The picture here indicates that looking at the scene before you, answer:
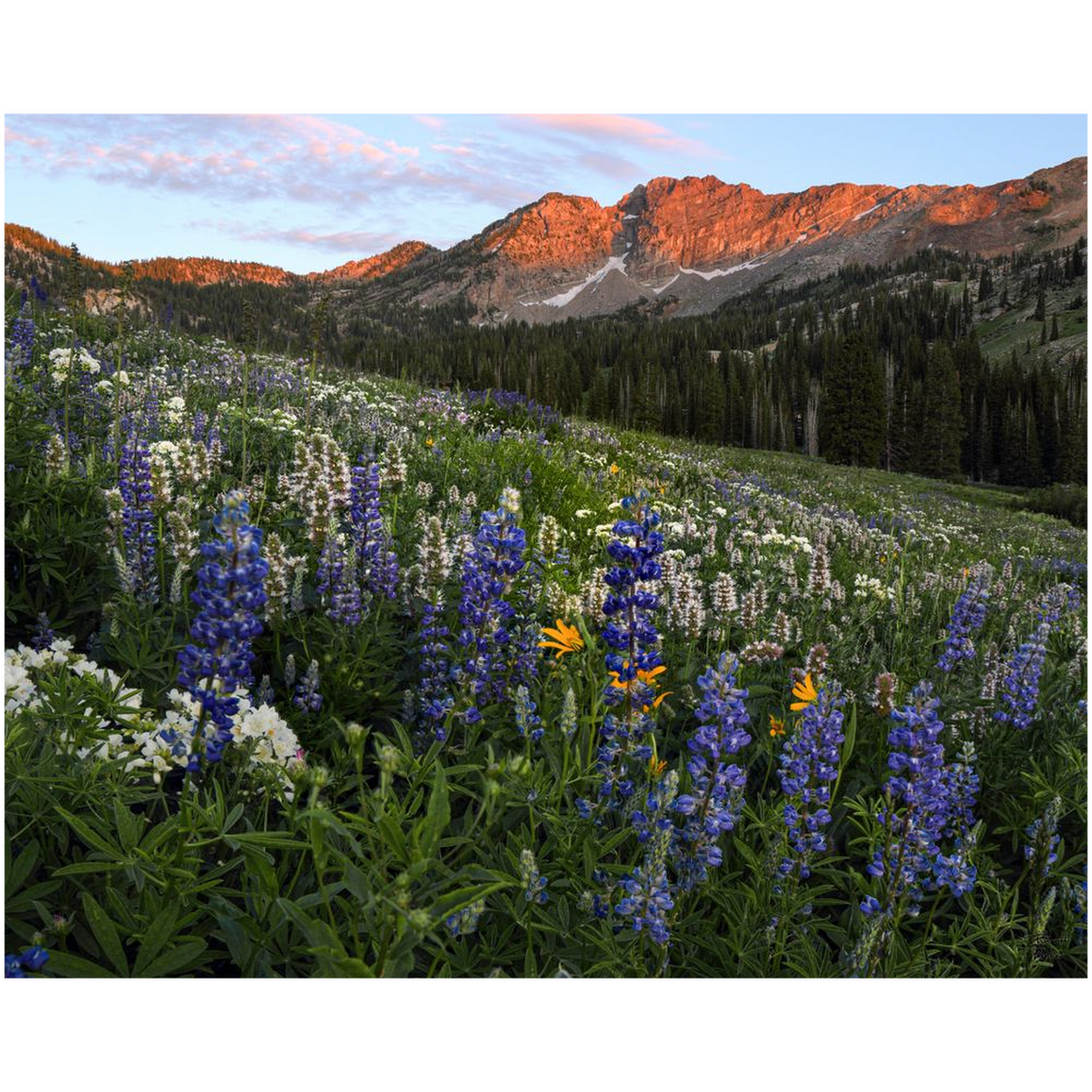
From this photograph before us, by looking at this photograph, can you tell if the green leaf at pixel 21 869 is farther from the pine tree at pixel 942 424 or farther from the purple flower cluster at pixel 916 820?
the pine tree at pixel 942 424

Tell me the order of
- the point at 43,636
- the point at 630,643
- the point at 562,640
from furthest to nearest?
1. the point at 562,640
2. the point at 43,636
3. the point at 630,643

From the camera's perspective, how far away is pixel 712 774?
203 centimetres

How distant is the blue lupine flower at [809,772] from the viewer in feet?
7.15

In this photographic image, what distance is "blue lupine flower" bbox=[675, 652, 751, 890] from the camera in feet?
6.42

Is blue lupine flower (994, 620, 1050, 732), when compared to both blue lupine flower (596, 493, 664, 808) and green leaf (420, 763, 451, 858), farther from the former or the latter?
green leaf (420, 763, 451, 858)

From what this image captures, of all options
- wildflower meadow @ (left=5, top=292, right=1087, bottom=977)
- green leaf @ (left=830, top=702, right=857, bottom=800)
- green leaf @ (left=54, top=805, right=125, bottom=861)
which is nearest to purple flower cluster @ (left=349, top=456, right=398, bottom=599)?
wildflower meadow @ (left=5, top=292, right=1087, bottom=977)

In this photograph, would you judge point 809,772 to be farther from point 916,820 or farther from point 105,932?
point 105,932

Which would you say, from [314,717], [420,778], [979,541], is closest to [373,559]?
[314,717]

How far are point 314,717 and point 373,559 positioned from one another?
894 mm

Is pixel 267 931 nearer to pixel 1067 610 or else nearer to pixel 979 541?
pixel 1067 610

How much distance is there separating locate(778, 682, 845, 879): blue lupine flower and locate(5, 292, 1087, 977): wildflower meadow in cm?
2

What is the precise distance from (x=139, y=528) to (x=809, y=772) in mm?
3135

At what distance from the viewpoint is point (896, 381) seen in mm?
64188

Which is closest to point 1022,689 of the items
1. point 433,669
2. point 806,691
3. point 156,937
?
point 806,691
